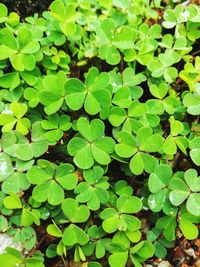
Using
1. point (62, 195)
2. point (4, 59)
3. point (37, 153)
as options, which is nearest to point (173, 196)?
point (62, 195)

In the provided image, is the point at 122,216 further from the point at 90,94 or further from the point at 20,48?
the point at 20,48

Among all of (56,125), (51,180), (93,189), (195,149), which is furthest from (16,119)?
(195,149)

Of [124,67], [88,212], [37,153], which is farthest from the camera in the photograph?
[124,67]

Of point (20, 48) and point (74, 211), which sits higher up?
point (20, 48)

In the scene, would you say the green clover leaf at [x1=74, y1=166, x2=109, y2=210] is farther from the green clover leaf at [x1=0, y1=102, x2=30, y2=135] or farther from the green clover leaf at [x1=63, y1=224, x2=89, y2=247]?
the green clover leaf at [x1=0, y1=102, x2=30, y2=135]

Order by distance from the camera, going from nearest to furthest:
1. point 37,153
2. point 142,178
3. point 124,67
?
point 37,153 < point 142,178 < point 124,67

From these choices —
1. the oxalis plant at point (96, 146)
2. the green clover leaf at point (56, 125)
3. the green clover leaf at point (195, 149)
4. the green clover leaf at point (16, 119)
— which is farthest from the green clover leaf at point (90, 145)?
the green clover leaf at point (195, 149)

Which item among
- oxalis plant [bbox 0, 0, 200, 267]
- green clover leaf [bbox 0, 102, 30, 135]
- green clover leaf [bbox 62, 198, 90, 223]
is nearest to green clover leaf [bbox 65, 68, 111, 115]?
oxalis plant [bbox 0, 0, 200, 267]

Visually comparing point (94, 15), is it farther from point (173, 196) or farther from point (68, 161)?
point (173, 196)

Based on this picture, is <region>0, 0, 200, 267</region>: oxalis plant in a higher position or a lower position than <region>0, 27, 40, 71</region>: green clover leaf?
lower
